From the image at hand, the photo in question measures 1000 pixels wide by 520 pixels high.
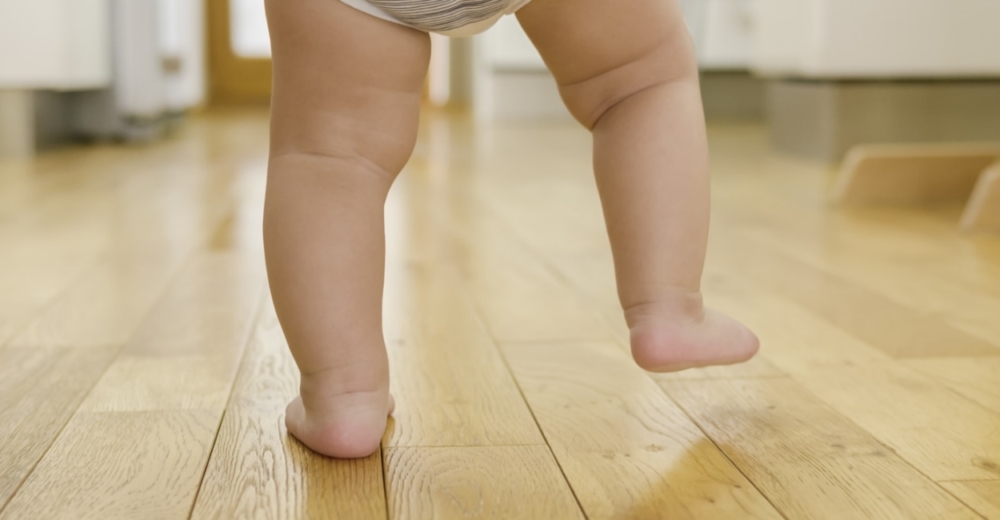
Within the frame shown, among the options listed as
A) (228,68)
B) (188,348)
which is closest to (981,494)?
(188,348)

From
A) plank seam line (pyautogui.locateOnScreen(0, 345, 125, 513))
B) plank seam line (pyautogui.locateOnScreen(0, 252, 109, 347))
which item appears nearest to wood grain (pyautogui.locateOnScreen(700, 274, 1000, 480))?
plank seam line (pyautogui.locateOnScreen(0, 345, 125, 513))

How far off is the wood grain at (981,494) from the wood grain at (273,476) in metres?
0.29

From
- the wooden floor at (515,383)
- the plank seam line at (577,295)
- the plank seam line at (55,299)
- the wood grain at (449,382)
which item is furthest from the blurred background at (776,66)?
the wood grain at (449,382)

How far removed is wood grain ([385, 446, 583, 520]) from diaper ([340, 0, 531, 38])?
238 millimetres

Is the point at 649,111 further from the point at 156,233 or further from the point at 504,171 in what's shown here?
the point at 504,171

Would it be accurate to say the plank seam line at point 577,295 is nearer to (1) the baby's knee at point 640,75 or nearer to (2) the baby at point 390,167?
(2) the baby at point 390,167

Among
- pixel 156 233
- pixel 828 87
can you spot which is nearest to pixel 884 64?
pixel 828 87

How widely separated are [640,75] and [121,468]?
38 cm

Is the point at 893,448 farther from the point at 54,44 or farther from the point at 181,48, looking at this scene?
the point at 181,48

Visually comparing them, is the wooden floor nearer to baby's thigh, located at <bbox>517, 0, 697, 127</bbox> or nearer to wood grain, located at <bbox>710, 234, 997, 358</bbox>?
wood grain, located at <bbox>710, 234, 997, 358</bbox>

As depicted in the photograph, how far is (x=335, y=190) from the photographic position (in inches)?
22.9

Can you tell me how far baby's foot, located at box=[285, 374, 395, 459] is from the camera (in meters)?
0.58

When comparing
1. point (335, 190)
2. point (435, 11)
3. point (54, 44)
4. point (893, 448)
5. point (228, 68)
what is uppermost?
point (435, 11)

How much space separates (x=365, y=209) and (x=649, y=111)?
0.19 metres
